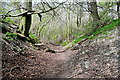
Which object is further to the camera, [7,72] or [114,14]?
[114,14]

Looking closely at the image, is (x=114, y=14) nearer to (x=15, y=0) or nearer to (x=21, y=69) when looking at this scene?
(x=15, y=0)

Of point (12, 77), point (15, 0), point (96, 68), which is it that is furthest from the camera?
point (15, 0)

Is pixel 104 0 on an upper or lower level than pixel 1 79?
upper

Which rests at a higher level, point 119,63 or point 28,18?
point 28,18

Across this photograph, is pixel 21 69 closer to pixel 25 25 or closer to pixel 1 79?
pixel 1 79

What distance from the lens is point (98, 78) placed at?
341 cm

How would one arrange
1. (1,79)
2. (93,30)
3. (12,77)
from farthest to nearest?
(93,30)
(12,77)
(1,79)

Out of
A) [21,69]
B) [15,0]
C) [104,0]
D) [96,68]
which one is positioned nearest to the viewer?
[96,68]

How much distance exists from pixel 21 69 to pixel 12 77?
81 cm

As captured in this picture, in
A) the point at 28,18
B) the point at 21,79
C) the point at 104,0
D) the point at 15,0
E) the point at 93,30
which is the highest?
the point at 104,0

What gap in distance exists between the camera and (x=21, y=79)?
376 centimetres

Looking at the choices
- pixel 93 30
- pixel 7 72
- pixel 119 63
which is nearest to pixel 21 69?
pixel 7 72

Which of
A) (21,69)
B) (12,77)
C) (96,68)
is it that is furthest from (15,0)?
(96,68)

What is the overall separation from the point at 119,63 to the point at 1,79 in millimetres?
3950
